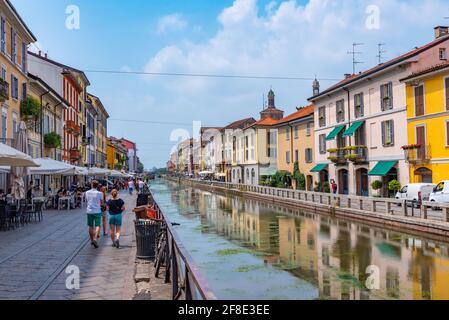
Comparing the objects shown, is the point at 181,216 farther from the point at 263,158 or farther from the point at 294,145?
the point at 263,158

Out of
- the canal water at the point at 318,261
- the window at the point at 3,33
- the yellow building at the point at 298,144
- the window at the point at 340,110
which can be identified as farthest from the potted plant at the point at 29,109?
the yellow building at the point at 298,144

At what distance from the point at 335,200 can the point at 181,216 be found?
32.4 ft

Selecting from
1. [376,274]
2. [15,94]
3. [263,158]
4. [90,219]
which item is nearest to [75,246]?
[90,219]

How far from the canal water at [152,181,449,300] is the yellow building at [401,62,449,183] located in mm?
8278

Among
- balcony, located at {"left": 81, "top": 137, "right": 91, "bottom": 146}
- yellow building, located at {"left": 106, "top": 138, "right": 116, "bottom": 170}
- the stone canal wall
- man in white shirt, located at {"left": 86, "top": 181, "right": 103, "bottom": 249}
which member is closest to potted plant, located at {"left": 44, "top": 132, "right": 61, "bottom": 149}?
the stone canal wall

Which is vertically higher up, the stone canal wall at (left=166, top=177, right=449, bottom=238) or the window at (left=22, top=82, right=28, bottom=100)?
the window at (left=22, top=82, right=28, bottom=100)

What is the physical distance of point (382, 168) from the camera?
1300 inches

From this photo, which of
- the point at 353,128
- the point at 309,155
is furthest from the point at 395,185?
the point at 309,155

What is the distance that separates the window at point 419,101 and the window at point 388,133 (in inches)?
116

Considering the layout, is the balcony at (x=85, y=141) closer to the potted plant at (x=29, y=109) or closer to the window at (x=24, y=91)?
the potted plant at (x=29, y=109)

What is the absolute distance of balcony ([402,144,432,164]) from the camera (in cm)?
2894

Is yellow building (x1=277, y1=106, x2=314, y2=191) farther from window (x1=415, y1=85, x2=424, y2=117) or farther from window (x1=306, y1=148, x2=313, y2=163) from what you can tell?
window (x1=415, y1=85, x2=424, y2=117)
